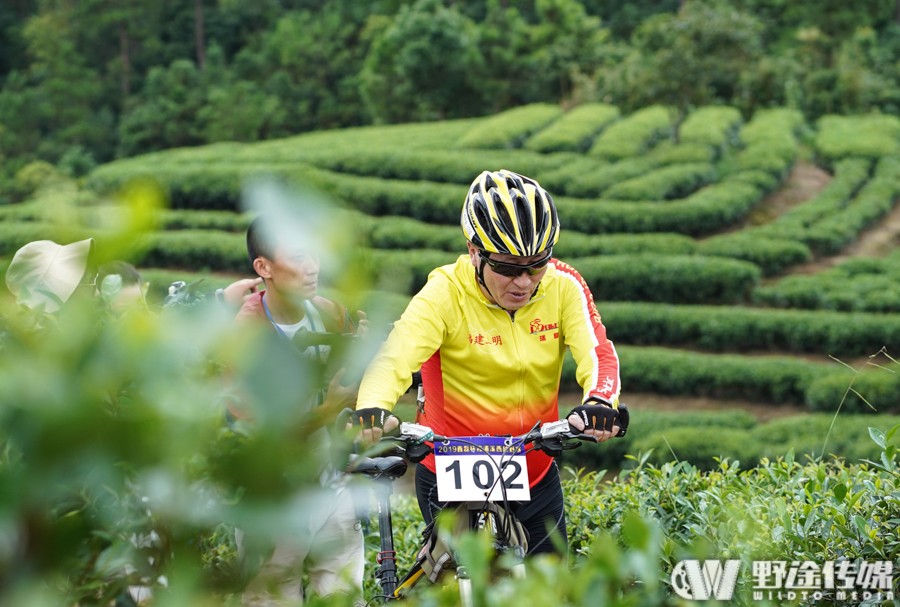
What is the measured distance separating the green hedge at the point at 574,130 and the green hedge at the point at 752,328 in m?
6.42

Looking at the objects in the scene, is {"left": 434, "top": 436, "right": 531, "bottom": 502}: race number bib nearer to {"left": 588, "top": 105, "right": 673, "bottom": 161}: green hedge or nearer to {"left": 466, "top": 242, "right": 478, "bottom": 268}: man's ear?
{"left": 466, "top": 242, "right": 478, "bottom": 268}: man's ear

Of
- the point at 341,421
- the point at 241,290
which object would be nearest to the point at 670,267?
the point at 241,290

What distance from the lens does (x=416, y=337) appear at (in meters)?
2.60

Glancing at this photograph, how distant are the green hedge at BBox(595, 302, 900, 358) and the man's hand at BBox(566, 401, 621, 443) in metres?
8.05

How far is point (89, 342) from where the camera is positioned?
30.9 inches

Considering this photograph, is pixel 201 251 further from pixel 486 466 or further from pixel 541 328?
pixel 486 466

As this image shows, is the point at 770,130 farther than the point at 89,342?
Yes

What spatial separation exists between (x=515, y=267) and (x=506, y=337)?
8.3 inches

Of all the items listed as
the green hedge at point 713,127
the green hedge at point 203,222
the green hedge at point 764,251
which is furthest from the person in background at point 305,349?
the green hedge at point 713,127

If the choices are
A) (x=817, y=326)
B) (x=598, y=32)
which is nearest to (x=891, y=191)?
(x=817, y=326)

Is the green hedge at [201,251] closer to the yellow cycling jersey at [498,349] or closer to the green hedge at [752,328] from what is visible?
the green hedge at [752,328]

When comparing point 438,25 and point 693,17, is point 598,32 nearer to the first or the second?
point 438,25

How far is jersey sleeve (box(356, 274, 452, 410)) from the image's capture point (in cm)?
246

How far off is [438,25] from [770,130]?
10.2 meters
